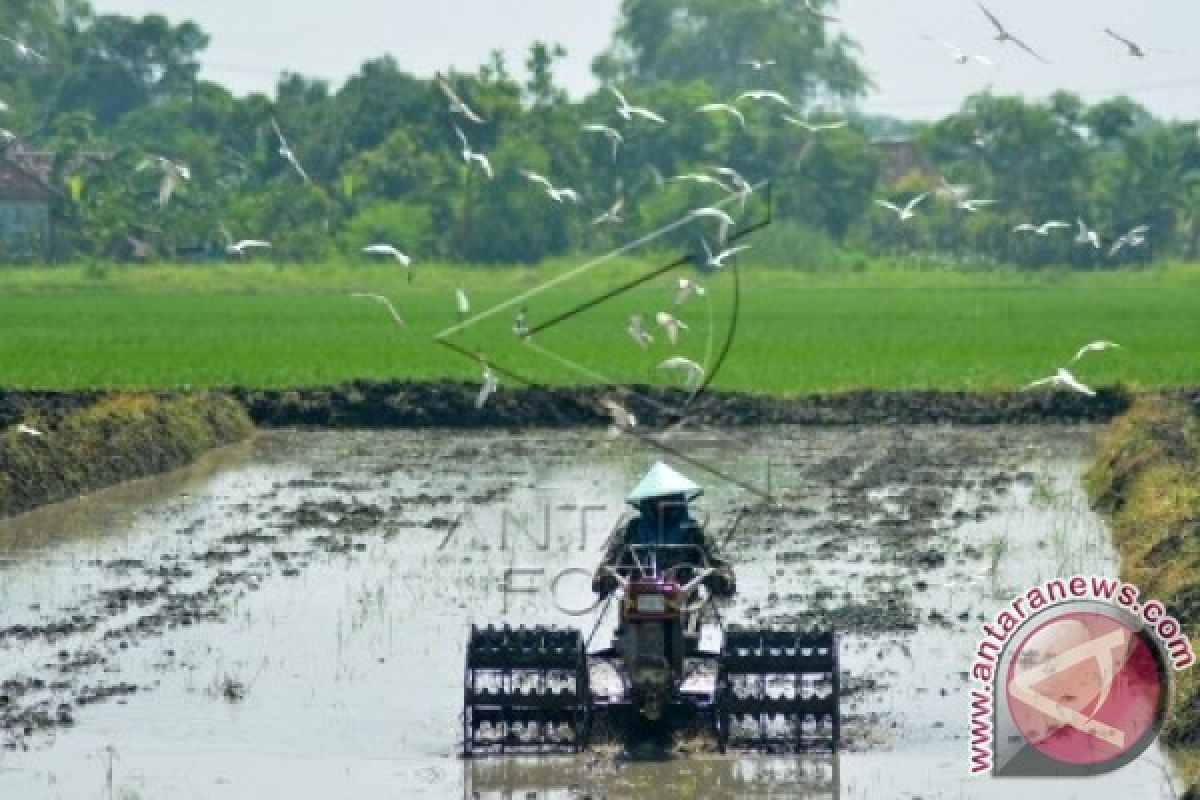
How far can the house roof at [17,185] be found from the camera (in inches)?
2307

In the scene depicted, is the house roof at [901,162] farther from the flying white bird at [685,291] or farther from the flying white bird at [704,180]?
the flying white bird at [685,291]

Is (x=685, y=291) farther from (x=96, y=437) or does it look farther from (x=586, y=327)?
(x=586, y=327)

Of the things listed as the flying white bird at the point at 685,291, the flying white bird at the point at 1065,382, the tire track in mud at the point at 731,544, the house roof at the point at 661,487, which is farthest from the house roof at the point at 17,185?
the house roof at the point at 661,487

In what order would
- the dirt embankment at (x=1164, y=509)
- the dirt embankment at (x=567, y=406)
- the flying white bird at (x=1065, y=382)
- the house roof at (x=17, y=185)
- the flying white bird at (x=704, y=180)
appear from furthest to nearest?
the house roof at (x=17, y=185)
the dirt embankment at (x=567, y=406)
the flying white bird at (x=704, y=180)
the flying white bird at (x=1065, y=382)
the dirt embankment at (x=1164, y=509)

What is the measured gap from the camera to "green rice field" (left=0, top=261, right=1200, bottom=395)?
3291cm

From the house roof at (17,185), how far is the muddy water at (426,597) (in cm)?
3179

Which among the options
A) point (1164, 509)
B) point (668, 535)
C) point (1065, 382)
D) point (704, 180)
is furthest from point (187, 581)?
point (704, 180)

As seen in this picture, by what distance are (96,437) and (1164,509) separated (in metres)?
10.2

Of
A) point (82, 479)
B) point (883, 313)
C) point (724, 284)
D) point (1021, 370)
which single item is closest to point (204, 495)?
point (82, 479)

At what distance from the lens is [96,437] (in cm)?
2442

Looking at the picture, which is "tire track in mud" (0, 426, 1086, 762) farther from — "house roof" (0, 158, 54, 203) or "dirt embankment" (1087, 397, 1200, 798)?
"house roof" (0, 158, 54, 203)

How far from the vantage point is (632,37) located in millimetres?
96375

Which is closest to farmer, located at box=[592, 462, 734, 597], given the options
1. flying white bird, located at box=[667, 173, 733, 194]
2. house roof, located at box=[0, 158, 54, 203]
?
flying white bird, located at box=[667, 173, 733, 194]

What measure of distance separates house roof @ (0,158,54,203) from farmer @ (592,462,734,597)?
45.6 meters
